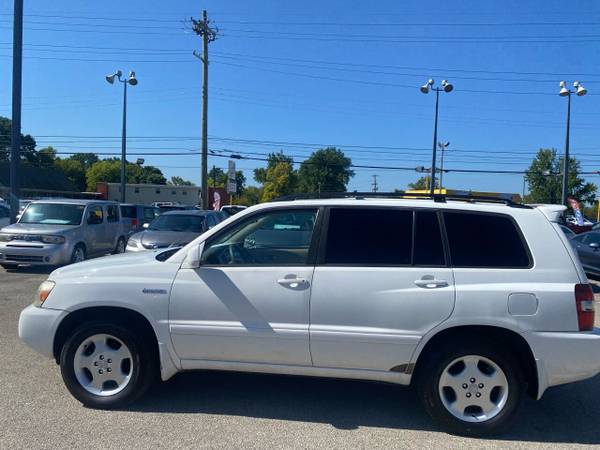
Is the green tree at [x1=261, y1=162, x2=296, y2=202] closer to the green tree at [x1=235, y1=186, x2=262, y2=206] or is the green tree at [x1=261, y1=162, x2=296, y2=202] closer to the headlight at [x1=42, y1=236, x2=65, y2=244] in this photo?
the green tree at [x1=235, y1=186, x2=262, y2=206]

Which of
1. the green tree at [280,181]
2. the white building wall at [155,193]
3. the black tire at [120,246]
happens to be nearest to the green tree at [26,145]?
the white building wall at [155,193]

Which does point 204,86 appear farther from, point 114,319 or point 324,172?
point 324,172

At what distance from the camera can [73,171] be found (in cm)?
9781

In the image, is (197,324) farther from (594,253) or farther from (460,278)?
(594,253)

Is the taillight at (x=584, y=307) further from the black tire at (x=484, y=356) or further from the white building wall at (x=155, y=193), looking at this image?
the white building wall at (x=155, y=193)

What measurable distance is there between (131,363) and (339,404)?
1776mm

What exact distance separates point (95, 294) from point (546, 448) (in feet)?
11.8

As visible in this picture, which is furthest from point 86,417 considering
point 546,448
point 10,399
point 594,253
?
point 594,253

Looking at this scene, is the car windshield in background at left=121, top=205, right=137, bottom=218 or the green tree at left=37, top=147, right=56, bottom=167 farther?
the green tree at left=37, top=147, right=56, bottom=167

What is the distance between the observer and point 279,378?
4.84 meters

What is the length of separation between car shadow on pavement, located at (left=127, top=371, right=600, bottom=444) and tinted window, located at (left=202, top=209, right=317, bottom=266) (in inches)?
48.5

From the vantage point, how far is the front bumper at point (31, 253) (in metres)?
11.1

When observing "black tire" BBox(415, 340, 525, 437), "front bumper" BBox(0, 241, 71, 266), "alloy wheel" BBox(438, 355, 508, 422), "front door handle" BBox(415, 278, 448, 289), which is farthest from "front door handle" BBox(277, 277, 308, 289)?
Answer: "front bumper" BBox(0, 241, 71, 266)

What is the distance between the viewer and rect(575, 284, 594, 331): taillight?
11.7 ft
